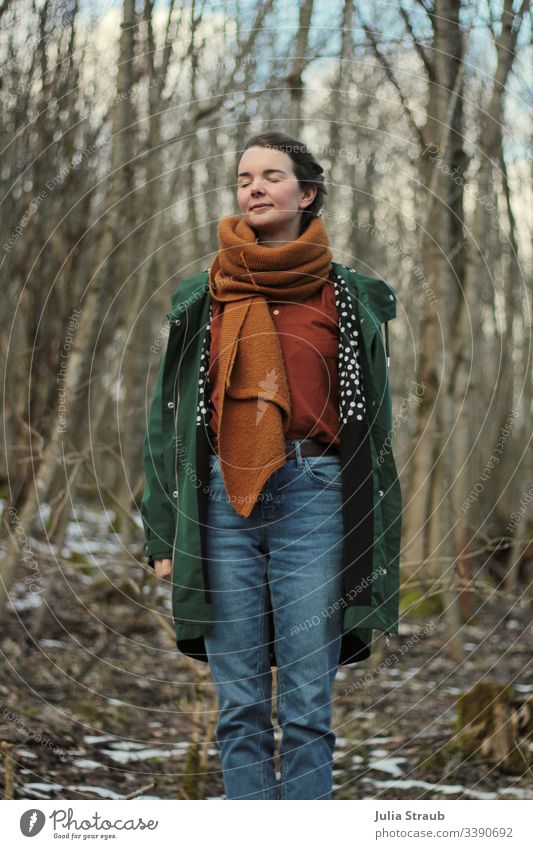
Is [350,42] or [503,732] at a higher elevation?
[350,42]

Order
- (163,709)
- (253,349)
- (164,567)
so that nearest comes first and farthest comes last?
(253,349)
(164,567)
(163,709)

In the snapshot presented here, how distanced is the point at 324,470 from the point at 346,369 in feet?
0.93

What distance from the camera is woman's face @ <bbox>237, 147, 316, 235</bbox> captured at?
2.73 m

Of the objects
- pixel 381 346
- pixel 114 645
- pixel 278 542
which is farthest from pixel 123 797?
pixel 114 645

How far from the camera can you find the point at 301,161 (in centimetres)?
280

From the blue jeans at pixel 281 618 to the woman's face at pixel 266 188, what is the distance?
648 mm

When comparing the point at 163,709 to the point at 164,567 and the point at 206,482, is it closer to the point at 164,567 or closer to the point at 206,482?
the point at 164,567

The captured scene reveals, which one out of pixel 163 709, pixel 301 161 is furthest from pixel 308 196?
pixel 163 709

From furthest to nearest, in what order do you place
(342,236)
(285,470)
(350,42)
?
Result: (342,236)
(350,42)
(285,470)

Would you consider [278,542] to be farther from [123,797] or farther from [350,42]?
[350,42]

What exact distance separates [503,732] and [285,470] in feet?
6.29

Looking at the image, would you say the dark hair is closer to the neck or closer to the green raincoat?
the neck

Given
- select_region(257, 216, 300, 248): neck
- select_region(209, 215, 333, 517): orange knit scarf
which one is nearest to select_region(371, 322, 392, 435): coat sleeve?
select_region(209, 215, 333, 517): orange knit scarf
